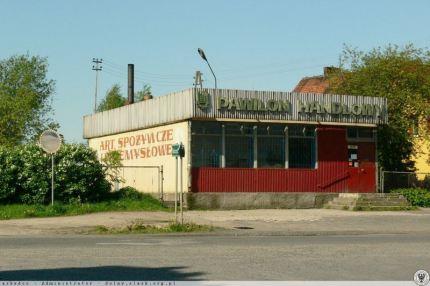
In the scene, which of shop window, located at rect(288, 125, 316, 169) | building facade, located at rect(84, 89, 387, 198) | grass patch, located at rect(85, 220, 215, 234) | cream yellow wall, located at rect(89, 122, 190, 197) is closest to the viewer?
grass patch, located at rect(85, 220, 215, 234)

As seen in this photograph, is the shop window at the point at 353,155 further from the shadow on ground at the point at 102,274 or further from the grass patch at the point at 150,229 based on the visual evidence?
the shadow on ground at the point at 102,274

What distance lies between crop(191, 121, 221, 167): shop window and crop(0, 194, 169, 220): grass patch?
2696 mm

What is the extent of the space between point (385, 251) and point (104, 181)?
17.5 meters

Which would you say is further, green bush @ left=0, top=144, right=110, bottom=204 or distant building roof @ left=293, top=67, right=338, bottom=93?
distant building roof @ left=293, top=67, right=338, bottom=93

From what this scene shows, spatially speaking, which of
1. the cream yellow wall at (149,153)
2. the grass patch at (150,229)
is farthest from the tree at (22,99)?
the grass patch at (150,229)

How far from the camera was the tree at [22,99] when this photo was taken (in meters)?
48.7

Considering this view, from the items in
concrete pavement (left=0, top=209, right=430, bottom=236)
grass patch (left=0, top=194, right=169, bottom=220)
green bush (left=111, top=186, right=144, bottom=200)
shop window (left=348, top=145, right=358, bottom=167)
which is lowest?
concrete pavement (left=0, top=209, right=430, bottom=236)

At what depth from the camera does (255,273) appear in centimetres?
1090

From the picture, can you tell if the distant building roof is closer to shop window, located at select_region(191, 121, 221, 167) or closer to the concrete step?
the concrete step

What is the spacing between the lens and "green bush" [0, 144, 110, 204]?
2836 cm

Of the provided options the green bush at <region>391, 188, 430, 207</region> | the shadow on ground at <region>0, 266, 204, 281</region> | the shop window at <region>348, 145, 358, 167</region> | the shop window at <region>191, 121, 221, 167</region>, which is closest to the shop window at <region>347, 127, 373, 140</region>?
the shop window at <region>348, 145, 358, 167</region>

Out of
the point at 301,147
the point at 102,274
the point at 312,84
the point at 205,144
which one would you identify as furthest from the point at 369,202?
the point at 312,84

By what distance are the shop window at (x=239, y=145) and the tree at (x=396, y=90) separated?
9.44 m

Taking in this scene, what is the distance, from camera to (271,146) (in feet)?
110
